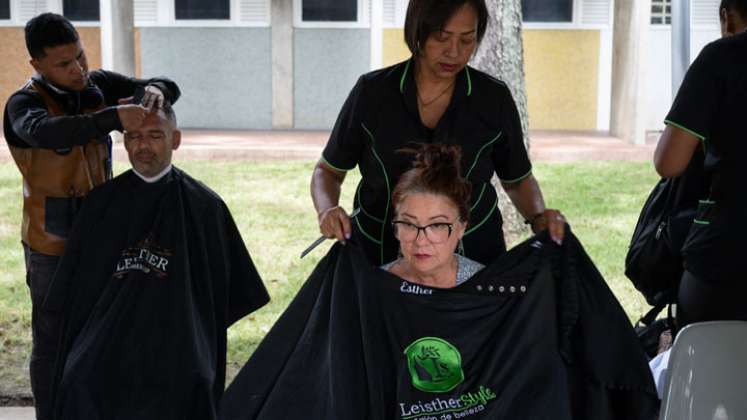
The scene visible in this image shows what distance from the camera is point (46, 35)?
10.8 feet

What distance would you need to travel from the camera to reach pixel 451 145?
2.87 metres

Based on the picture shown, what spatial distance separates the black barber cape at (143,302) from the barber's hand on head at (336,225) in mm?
874

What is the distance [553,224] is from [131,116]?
1.37 m

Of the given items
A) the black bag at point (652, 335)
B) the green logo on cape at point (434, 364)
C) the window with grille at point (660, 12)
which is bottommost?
the black bag at point (652, 335)

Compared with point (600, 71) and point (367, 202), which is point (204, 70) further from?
point (367, 202)

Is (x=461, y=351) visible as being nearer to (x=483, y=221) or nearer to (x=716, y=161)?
(x=483, y=221)

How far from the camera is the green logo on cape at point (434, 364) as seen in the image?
254cm

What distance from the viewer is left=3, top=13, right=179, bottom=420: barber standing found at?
10.9 feet

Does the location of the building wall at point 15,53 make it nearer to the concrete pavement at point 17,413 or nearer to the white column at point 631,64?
the white column at point 631,64

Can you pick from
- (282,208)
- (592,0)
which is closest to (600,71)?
(592,0)

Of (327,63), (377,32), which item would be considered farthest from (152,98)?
(327,63)

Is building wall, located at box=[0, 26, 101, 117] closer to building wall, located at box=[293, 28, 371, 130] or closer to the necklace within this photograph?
building wall, located at box=[293, 28, 371, 130]

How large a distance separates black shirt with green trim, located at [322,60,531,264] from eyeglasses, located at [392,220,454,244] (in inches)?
10.2

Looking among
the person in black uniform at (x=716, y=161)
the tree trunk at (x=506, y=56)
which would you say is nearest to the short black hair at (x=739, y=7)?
the person in black uniform at (x=716, y=161)
